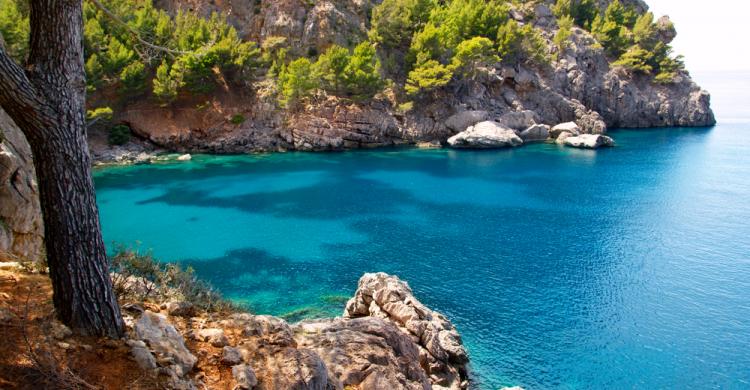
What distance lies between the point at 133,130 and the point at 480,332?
139 ft

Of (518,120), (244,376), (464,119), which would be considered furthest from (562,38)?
(244,376)

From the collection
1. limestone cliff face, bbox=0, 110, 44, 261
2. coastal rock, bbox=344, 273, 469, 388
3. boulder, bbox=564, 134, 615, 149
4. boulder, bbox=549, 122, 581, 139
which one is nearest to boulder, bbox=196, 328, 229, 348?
limestone cliff face, bbox=0, 110, 44, 261

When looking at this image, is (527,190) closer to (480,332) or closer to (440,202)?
(440,202)

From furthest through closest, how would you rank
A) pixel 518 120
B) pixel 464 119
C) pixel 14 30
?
pixel 518 120, pixel 464 119, pixel 14 30

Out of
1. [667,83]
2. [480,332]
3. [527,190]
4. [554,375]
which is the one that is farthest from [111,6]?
[667,83]

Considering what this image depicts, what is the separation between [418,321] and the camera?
42.3ft

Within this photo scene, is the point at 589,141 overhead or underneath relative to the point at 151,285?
overhead

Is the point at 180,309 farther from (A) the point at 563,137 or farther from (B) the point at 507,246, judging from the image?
(A) the point at 563,137

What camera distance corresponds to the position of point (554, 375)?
43.2 feet

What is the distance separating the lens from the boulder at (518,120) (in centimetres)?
5338

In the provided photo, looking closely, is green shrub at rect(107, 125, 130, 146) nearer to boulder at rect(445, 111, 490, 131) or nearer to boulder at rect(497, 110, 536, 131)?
boulder at rect(445, 111, 490, 131)

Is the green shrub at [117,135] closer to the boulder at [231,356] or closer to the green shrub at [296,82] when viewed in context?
the green shrub at [296,82]

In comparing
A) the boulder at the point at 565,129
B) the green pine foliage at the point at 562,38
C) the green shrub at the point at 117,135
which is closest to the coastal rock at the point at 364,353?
the green shrub at the point at 117,135

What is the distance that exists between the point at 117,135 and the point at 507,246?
1511 inches
